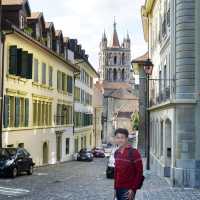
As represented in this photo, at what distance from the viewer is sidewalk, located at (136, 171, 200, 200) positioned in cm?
1744

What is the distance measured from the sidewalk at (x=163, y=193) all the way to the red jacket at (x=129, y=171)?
8701 mm

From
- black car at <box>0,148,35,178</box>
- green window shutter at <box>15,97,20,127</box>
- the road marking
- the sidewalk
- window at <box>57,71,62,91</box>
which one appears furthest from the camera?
window at <box>57,71,62,91</box>

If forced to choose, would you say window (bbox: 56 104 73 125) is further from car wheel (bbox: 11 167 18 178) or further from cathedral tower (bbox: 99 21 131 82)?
cathedral tower (bbox: 99 21 131 82)

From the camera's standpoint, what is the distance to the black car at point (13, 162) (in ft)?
80.1

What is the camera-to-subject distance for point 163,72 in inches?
1109

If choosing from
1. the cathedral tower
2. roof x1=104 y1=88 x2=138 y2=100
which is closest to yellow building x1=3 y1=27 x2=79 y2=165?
roof x1=104 y1=88 x2=138 y2=100

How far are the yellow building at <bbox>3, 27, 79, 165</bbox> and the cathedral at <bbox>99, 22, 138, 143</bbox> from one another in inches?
3726

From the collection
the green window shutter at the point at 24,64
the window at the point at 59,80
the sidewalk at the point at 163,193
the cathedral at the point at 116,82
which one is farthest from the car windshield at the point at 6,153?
the cathedral at the point at 116,82

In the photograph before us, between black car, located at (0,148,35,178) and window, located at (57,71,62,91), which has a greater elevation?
window, located at (57,71,62,91)

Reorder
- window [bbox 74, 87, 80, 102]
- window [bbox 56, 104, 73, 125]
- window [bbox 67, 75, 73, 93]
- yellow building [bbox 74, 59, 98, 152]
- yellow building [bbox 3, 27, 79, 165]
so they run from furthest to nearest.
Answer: yellow building [bbox 74, 59, 98, 152], window [bbox 74, 87, 80, 102], window [bbox 67, 75, 73, 93], window [bbox 56, 104, 73, 125], yellow building [bbox 3, 27, 79, 165]

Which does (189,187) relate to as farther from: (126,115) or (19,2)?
(126,115)

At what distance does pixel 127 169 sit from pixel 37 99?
3124cm

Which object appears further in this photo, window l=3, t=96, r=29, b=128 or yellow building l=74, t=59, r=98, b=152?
yellow building l=74, t=59, r=98, b=152

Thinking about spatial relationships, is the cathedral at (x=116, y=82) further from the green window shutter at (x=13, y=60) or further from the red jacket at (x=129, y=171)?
the red jacket at (x=129, y=171)
